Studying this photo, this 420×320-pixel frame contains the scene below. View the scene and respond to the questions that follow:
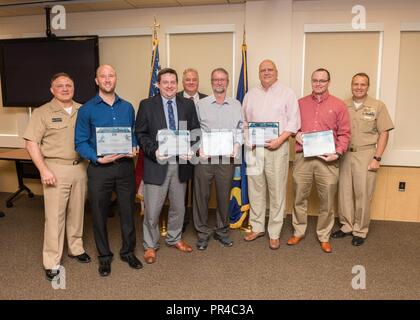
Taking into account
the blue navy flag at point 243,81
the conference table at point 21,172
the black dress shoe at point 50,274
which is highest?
the blue navy flag at point 243,81

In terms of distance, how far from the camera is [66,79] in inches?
107

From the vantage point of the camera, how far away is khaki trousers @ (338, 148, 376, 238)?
344cm

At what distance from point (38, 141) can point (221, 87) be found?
5.04 feet

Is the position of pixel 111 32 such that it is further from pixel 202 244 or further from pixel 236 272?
pixel 236 272

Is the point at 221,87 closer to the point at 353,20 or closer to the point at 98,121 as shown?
the point at 98,121

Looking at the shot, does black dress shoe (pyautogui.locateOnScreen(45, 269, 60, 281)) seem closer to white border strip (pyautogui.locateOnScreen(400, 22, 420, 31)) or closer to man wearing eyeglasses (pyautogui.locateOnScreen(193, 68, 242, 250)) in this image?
man wearing eyeglasses (pyautogui.locateOnScreen(193, 68, 242, 250))

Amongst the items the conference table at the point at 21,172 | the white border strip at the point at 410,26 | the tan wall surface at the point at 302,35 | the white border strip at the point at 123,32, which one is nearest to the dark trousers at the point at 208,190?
the tan wall surface at the point at 302,35

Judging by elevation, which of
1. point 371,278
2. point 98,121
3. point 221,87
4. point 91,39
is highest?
point 91,39

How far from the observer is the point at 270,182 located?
3.36 m

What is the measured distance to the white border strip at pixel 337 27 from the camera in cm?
390

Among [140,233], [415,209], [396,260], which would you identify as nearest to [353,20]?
[415,209]

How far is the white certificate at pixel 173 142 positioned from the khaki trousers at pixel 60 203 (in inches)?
26.1

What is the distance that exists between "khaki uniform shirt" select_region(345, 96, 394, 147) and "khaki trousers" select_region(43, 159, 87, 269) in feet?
8.17

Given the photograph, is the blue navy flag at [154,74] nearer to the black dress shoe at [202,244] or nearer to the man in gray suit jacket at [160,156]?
the man in gray suit jacket at [160,156]
